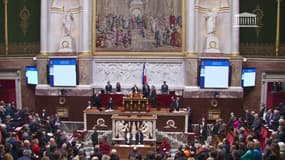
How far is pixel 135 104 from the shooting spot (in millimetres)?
27688

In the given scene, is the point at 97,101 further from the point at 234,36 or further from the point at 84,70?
the point at 234,36

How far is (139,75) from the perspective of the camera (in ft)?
102

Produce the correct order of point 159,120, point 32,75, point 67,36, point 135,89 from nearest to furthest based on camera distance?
point 159,120, point 135,89, point 67,36, point 32,75

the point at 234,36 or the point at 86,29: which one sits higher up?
the point at 86,29

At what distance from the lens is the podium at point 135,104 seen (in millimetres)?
27566

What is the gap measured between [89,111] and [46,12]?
22.5 feet

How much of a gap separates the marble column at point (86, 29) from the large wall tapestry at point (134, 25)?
565mm

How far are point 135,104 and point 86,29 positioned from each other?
19.6 feet

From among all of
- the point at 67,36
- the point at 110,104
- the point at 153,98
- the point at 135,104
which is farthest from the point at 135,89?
the point at 67,36

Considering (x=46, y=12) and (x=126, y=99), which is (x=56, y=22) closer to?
(x=46, y=12)

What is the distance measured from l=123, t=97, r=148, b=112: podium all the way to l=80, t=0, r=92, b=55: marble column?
473 cm

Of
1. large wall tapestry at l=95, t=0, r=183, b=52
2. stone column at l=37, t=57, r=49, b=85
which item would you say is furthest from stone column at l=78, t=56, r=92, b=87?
stone column at l=37, t=57, r=49, b=85

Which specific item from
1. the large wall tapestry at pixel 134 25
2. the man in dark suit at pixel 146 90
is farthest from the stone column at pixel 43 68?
the man in dark suit at pixel 146 90

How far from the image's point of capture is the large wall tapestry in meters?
31.0
